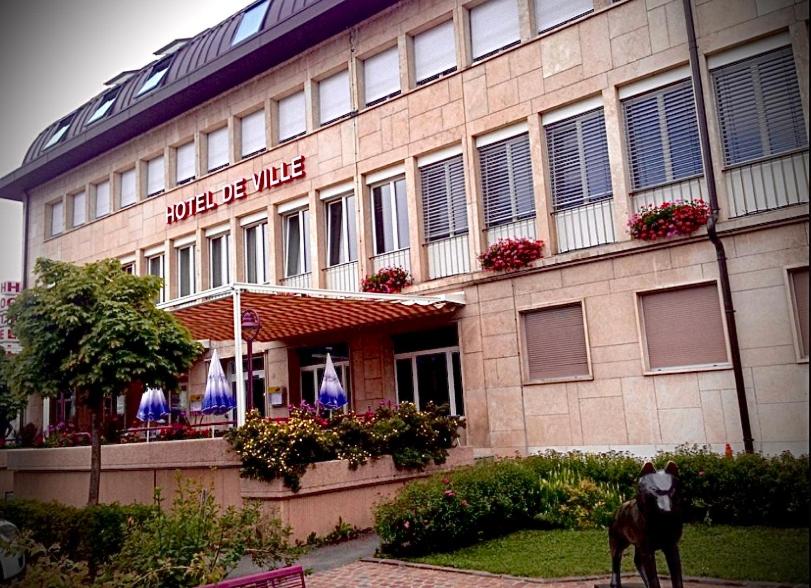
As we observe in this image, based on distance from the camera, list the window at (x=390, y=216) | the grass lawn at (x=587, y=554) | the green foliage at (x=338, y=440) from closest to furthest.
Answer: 1. the grass lawn at (x=587, y=554)
2. the green foliage at (x=338, y=440)
3. the window at (x=390, y=216)

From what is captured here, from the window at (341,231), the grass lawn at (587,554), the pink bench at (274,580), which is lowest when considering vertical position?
the grass lawn at (587,554)

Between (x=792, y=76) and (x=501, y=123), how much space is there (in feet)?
18.4

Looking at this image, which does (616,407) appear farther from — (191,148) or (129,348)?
(191,148)

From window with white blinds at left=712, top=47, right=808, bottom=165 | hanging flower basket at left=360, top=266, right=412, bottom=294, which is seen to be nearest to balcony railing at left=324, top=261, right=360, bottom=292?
hanging flower basket at left=360, top=266, right=412, bottom=294

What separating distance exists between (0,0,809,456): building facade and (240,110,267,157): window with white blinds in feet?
0.28

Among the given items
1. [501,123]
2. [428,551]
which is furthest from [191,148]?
[428,551]

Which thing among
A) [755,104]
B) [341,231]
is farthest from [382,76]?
[755,104]

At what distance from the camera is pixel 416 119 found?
672 inches

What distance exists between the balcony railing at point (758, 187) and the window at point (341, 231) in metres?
8.94

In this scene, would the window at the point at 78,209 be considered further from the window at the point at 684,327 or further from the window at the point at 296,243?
the window at the point at 684,327

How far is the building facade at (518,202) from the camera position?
12102 mm

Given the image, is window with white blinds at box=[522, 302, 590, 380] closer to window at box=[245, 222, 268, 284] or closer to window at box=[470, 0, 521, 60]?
window at box=[470, 0, 521, 60]

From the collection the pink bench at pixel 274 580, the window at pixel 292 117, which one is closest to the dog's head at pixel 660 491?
the pink bench at pixel 274 580

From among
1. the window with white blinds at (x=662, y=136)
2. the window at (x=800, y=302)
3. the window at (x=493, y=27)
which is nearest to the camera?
the window at (x=800, y=302)
